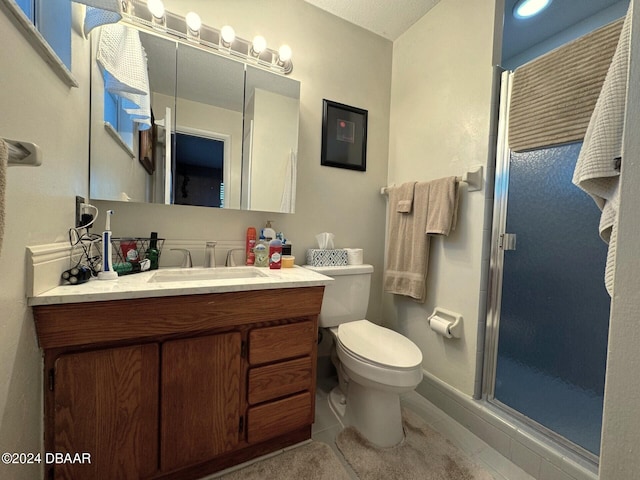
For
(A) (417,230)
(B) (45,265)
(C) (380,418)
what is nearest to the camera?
(B) (45,265)

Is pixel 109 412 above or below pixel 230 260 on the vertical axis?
below

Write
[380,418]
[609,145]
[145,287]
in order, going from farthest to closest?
[380,418] → [145,287] → [609,145]

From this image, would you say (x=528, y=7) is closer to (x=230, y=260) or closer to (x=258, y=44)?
(x=258, y=44)

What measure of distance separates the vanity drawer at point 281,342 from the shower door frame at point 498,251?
94cm

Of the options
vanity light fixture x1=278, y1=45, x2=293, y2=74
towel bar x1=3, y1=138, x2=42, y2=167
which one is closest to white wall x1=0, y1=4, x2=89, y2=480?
towel bar x1=3, y1=138, x2=42, y2=167

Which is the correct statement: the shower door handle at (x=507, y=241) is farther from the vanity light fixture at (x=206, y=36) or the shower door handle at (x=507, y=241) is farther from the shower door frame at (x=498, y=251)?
the vanity light fixture at (x=206, y=36)

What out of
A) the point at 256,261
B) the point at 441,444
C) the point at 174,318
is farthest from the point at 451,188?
the point at 174,318

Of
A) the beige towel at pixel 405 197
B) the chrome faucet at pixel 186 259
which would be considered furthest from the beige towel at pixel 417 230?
the chrome faucet at pixel 186 259

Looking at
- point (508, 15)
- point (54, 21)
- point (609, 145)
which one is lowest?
point (609, 145)

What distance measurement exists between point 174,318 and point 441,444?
1369mm

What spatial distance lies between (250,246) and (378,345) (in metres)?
0.89

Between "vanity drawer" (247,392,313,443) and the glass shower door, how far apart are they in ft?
3.28

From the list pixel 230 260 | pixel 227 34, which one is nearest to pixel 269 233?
pixel 230 260

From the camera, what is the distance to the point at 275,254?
1.43 m
